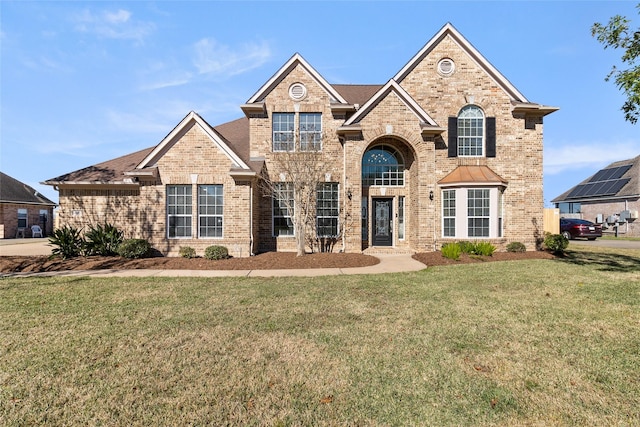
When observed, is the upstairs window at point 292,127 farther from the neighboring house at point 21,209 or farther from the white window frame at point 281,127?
the neighboring house at point 21,209

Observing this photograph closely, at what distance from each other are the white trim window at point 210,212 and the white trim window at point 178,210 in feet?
1.78

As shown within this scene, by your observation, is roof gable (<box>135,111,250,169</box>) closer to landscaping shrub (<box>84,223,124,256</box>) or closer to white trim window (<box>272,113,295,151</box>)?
white trim window (<box>272,113,295,151</box>)

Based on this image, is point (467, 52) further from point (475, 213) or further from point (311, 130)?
point (311, 130)

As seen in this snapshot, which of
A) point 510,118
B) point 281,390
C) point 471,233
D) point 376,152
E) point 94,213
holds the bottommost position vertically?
point 281,390

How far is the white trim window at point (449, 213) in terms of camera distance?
15391mm

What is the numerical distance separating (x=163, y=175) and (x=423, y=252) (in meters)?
12.3

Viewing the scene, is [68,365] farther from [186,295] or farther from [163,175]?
[163,175]

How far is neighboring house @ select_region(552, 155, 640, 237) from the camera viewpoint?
Answer: 2975 centimetres

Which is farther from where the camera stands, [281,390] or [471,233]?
[471,233]

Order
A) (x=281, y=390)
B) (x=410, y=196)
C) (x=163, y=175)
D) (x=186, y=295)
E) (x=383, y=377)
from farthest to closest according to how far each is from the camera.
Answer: (x=410, y=196) < (x=163, y=175) < (x=186, y=295) < (x=383, y=377) < (x=281, y=390)

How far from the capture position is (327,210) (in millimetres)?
15805

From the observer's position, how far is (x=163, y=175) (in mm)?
14031

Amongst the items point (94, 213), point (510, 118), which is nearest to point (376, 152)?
point (510, 118)

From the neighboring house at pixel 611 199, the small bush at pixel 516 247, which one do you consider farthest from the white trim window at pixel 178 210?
the neighboring house at pixel 611 199
